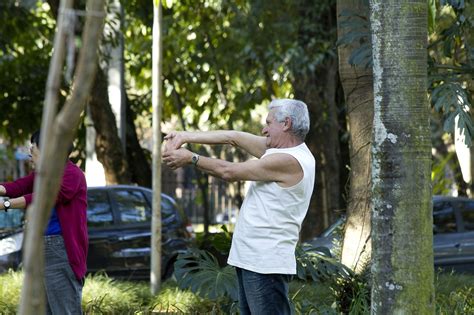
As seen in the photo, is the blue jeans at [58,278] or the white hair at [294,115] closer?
the white hair at [294,115]

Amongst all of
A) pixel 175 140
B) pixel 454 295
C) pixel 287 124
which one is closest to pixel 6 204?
pixel 175 140

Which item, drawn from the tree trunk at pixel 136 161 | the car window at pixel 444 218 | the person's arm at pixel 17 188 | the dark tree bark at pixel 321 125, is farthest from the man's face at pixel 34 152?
the tree trunk at pixel 136 161

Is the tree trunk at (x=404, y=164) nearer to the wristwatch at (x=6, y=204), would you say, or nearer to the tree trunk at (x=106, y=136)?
the wristwatch at (x=6, y=204)

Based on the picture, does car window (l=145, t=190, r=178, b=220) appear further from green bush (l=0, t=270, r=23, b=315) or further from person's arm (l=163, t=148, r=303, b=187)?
person's arm (l=163, t=148, r=303, b=187)

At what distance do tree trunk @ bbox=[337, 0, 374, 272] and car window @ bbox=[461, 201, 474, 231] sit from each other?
5.15m

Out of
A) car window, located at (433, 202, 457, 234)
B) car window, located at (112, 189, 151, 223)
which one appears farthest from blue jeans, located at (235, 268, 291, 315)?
car window, located at (433, 202, 457, 234)

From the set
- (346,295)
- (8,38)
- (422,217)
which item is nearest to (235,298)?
(346,295)

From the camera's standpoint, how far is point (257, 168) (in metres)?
5.31

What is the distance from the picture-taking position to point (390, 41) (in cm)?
527

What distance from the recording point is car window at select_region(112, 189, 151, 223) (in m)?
14.1

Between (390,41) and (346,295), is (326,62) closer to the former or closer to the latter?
(346,295)

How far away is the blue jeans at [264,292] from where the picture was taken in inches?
210

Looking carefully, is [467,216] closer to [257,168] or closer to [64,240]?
[64,240]

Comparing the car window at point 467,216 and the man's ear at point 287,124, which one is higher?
the man's ear at point 287,124
